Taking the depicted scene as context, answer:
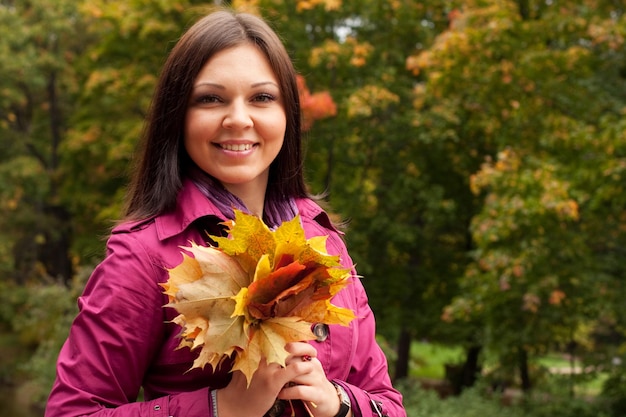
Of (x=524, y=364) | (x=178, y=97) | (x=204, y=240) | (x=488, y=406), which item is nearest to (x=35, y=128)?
(x=524, y=364)

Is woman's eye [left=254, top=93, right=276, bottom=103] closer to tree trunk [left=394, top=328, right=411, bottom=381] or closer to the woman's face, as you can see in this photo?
the woman's face

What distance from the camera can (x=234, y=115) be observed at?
6.10 feet

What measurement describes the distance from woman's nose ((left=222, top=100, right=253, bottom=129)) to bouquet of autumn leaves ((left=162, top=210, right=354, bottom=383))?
43cm

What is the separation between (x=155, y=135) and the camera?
1963 mm

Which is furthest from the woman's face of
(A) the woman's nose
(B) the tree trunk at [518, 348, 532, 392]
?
(B) the tree trunk at [518, 348, 532, 392]

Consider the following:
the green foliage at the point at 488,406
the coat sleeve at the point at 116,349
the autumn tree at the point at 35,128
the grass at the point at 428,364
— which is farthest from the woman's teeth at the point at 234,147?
the grass at the point at 428,364

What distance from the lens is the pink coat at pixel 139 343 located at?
63.5 inches

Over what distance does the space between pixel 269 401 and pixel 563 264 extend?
802 cm

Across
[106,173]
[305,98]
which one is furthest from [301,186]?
[106,173]

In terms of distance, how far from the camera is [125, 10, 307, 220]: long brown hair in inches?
74.0

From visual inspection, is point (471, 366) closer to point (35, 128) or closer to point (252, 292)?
point (252, 292)

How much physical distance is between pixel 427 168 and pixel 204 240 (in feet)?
40.5

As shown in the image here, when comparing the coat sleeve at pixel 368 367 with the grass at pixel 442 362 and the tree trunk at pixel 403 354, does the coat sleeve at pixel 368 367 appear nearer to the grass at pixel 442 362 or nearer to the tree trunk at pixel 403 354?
the grass at pixel 442 362

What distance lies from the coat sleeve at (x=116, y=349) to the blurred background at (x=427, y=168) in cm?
139
